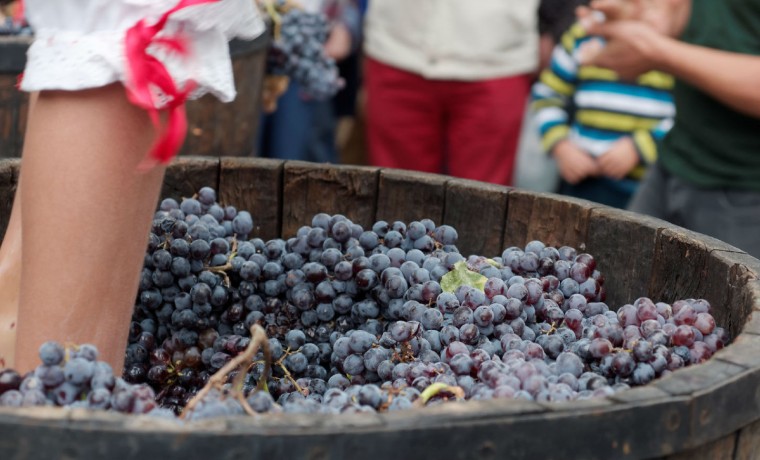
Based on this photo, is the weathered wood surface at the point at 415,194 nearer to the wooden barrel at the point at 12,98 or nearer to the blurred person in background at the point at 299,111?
the wooden barrel at the point at 12,98

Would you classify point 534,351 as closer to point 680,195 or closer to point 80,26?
point 80,26

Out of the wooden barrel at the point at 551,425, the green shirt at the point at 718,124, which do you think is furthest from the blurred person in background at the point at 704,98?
the wooden barrel at the point at 551,425

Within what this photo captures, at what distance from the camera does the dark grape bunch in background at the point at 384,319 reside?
3.17 ft

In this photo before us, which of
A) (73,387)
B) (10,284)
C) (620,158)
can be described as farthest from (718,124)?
(73,387)

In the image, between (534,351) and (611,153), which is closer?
(534,351)

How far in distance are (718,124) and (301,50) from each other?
0.99 metres

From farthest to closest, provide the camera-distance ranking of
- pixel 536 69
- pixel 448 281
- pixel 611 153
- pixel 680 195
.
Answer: pixel 536 69 < pixel 611 153 < pixel 680 195 < pixel 448 281

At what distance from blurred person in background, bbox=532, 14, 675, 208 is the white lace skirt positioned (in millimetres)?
1997

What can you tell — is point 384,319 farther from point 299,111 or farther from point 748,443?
point 299,111

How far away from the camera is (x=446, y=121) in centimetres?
334

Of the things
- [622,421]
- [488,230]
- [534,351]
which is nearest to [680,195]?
[488,230]

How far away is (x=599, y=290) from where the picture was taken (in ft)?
4.17

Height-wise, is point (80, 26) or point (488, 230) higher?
point (80, 26)

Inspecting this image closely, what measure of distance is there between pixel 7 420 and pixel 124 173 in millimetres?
266
